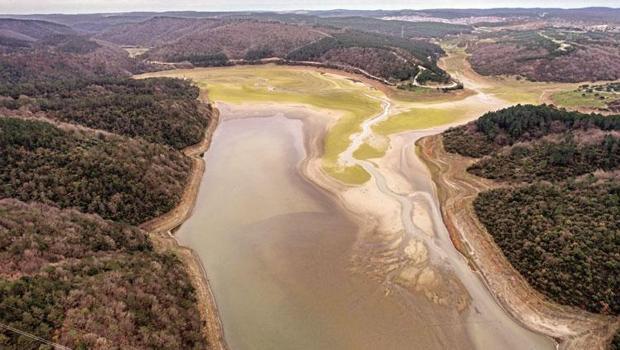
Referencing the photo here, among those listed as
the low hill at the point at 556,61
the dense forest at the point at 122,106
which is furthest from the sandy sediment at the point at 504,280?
the low hill at the point at 556,61

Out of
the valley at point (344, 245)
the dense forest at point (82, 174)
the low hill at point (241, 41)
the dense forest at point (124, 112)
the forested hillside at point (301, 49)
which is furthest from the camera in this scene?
the low hill at point (241, 41)

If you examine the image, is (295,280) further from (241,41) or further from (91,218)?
(241,41)

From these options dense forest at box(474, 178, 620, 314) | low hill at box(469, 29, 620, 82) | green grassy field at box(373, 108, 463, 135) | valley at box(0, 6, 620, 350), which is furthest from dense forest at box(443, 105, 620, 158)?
low hill at box(469, 29, 620, 82)

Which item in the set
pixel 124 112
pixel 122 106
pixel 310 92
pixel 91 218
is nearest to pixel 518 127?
pixel 91 218

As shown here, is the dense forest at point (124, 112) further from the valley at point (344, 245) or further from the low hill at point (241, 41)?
the low hill at point (241, 41)

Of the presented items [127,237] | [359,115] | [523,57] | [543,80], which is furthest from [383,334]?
[523,57]
